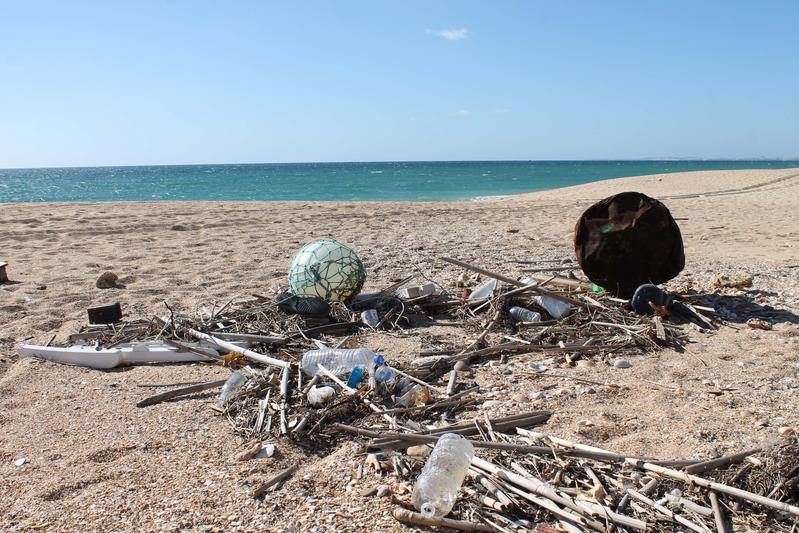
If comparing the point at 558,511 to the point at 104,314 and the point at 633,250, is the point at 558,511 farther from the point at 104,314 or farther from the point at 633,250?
the point at 104,314

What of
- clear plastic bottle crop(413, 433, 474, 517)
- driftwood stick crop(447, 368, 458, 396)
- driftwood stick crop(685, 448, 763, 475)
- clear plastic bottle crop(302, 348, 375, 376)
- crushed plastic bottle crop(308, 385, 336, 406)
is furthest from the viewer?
clear plastic bottle crop(302, 348, 375, 376)

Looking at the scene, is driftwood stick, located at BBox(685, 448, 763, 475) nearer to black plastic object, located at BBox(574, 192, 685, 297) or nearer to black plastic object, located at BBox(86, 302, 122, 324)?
black plastic object, located at BBox(574, 192, 685, 297)

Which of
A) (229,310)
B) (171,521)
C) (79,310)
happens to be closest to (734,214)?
(229,310)

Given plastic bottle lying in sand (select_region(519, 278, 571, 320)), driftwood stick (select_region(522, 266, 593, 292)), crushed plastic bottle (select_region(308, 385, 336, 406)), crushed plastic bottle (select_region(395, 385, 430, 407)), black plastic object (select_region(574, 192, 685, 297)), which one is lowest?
crushed plastic bottle (select_region(395, 385, 430, 407))

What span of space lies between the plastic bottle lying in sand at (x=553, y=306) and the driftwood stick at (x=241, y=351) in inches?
72.2

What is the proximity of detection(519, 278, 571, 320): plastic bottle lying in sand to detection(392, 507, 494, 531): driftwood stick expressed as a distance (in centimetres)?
235

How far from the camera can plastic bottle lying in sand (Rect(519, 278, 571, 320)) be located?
4227 mm

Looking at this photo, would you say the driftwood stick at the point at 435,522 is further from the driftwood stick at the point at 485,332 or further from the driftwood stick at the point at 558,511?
the driftwood stick at the point at 485,332

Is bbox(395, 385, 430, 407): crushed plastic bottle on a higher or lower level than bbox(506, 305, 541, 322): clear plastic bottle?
lower

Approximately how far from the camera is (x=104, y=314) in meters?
4.58

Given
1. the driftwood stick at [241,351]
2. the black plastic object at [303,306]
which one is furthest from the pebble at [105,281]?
the black plastic object at [303,306]

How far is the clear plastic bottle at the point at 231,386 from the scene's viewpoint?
3.21m

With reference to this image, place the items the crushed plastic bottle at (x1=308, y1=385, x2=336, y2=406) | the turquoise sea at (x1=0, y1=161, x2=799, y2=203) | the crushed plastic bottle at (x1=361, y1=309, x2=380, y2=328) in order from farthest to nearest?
the turquoise sea at (x1=0, y1=161, x2=799, y2=203) → the crushed plastic bottle at (x1=361, y1=309, x2=380, y2=328) → the crushed plastic bottle at (x1=308, y1=385, x2=336, y2=406)

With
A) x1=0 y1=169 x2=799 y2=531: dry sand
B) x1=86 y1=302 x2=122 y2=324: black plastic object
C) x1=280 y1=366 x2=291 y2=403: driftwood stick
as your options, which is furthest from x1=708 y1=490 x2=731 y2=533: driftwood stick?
x1=86 y1=302 x2=122 y2=324: black plastic object
